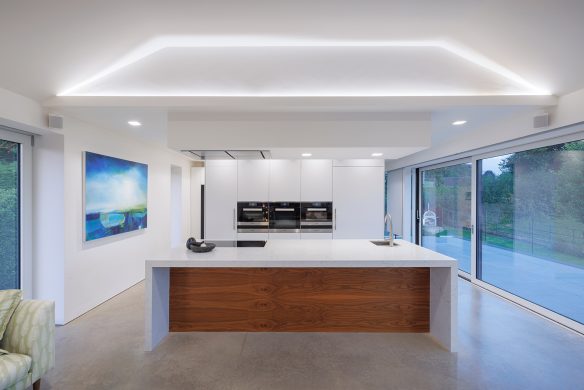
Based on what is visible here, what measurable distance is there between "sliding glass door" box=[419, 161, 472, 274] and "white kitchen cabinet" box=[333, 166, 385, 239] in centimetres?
138

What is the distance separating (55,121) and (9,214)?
110cm

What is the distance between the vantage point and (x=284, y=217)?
4.76 m

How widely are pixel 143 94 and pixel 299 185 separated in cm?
266

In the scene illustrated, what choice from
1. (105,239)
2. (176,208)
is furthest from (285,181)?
(176,208)

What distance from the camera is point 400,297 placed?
2857mm

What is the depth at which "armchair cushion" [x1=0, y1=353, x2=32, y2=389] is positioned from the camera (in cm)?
164

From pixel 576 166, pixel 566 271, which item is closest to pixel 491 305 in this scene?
pixel 566 271

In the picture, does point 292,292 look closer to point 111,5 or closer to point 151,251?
point 111,5

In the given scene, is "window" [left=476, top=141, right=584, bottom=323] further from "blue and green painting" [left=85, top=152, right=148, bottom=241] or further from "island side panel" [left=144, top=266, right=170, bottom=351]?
"blue and green painting" [left=85, top=152, right=148, bottom=241]

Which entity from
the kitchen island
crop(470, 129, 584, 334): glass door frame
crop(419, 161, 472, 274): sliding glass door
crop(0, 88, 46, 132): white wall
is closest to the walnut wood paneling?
the kitchen island

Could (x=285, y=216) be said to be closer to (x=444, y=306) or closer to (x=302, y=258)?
(x=302, y=258)

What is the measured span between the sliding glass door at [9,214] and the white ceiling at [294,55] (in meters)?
0.70

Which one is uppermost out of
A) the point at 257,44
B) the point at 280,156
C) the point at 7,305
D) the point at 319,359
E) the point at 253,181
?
the point at 257,44

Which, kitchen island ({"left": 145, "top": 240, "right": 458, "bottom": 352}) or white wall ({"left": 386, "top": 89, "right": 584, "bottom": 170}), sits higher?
white wall ({"left": 386, "top": 89, "right": 584, "bottom": 170})
